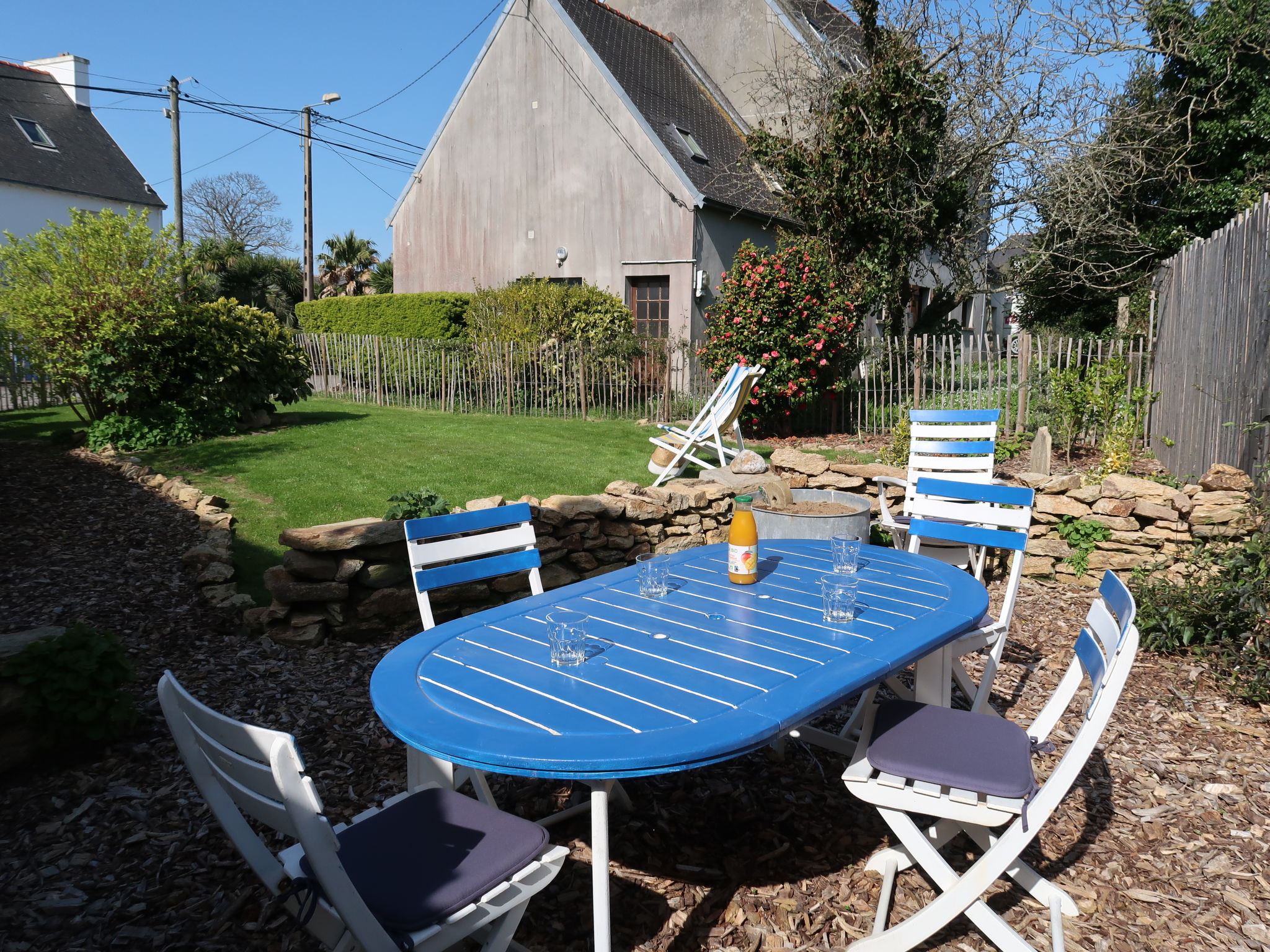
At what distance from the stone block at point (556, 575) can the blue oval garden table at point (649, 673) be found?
5.85 ft

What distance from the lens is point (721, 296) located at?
1174 centimetres

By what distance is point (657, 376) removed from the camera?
1259 centimetres

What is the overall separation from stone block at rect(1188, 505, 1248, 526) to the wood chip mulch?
4.76 feet

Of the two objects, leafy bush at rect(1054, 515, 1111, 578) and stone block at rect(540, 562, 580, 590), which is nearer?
stone block at rect(540, 562, 580, 590)

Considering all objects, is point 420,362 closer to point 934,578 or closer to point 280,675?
point 280,675

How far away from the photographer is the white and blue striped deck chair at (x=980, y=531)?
3.04 metres

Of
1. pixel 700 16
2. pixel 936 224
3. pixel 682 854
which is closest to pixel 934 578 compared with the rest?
pixel 682 854

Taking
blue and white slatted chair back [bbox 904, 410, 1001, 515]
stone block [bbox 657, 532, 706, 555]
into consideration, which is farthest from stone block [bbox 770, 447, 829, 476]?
stone block [bbox 657, 532, 706, 555]

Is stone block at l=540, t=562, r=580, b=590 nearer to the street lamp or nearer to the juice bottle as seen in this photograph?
the juice bottle

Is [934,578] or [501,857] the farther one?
[934,578]

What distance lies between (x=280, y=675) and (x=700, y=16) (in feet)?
59.1

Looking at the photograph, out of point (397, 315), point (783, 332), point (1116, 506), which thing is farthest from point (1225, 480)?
point (397, 315)

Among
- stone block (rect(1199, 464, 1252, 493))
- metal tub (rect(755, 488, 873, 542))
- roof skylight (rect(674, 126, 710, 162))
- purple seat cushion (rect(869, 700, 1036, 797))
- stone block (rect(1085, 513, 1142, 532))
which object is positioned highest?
roof skylight (rect(674, 126, 710, 162))

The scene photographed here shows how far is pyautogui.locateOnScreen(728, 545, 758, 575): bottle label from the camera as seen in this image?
9.32 feet
